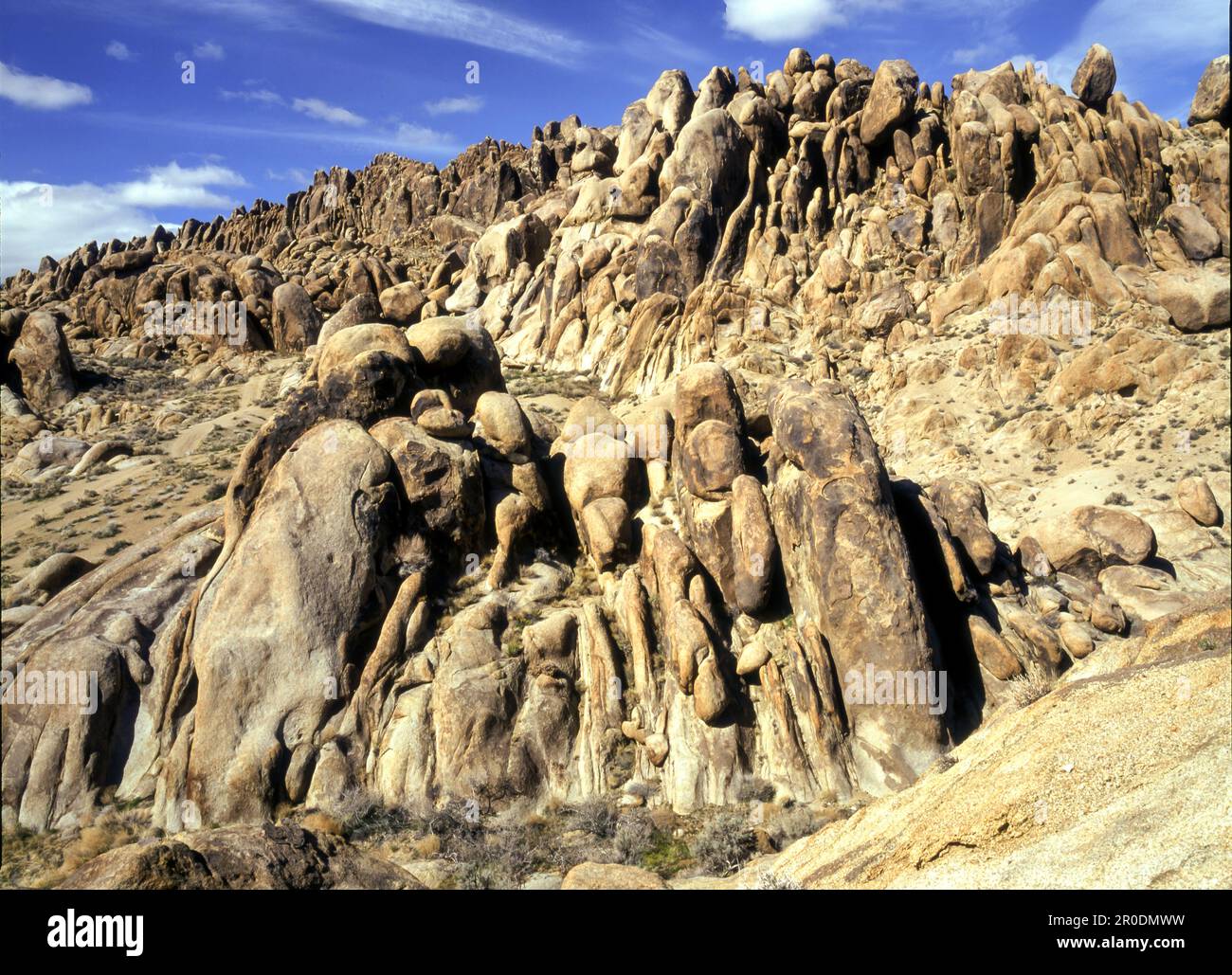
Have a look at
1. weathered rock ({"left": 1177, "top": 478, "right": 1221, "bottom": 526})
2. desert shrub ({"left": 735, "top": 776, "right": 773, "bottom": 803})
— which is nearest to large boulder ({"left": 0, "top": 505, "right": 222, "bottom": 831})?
desert shrub ({"left": 735, "top": 776, "right": 773, "bottom": 803})

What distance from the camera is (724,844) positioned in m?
13.6

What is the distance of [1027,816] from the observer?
301 inches

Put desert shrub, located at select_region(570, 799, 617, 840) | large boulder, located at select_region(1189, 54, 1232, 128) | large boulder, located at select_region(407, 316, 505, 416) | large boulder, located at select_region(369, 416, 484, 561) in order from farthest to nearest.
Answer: large boulder, located at select_region(1189, 54, 1232, 128) → large boulder, located at select_region(407, 316, 505, 416) → large boulder, located at select_region(369, 416, 484, 561) → desert shrub, located at select_region(570, 799, 617, 840)

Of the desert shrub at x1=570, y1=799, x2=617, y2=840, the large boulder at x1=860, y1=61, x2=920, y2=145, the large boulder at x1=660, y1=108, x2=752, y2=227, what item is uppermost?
the large boulder at x1=860, y1=61, x2=920, y2=145

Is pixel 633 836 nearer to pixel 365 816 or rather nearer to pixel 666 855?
pixel 666 855

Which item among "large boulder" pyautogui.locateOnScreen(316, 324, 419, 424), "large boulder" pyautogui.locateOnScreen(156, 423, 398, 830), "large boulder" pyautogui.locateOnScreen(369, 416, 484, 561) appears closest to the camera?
"large boulder" pyautogui.locateOnScreen(156, 423, 398, 830)

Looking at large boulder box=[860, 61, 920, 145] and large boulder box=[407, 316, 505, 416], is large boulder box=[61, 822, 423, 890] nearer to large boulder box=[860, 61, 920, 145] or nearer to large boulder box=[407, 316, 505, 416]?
large boulder box=[407, 316, 505, 416]

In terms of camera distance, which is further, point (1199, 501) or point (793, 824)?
point (1199, 501)

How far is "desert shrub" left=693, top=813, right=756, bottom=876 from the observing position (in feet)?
43.4

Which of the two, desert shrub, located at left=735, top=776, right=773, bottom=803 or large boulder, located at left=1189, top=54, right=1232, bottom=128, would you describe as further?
large boulder, located at left=1189, top=54, right=1232, bottom=128

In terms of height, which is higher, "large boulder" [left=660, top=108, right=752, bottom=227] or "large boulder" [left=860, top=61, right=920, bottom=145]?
"large boulder" [left=860, top=61, right=920, bottom=145]

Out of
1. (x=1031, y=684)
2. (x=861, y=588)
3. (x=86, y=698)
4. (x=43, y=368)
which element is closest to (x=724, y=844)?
(x=861, y=588)
